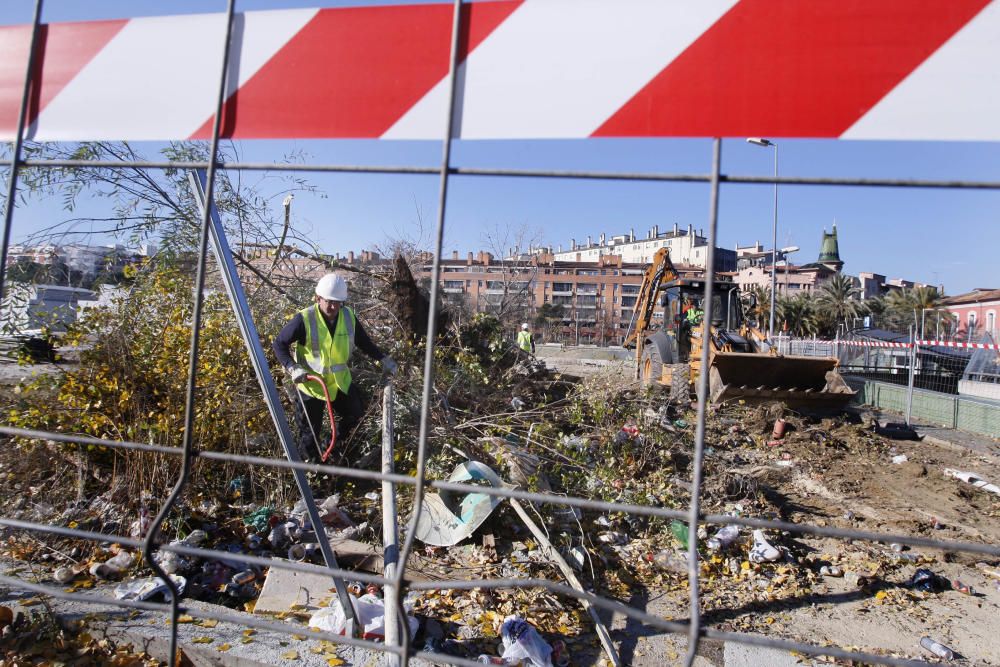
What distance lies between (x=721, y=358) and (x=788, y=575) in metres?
5.76

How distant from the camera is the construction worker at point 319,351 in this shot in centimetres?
459

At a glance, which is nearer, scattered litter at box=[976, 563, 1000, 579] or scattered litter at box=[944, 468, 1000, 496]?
scattered litter at box=[976, 563, 1000, 579]

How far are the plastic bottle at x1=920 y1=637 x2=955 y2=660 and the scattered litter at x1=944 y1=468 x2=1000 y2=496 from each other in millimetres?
4651

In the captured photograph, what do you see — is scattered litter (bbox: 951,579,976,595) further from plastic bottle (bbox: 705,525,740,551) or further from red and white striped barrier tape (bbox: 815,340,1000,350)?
red and white striped barrier tape (bbox: 815,340,1000,350)

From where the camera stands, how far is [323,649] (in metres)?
2.51

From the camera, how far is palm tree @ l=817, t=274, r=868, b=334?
1526 inches

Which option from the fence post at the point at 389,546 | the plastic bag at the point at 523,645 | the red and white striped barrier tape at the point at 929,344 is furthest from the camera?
the red and white striped barrier tape at the point at 929,344

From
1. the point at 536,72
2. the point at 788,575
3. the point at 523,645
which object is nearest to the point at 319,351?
the point at 523,645

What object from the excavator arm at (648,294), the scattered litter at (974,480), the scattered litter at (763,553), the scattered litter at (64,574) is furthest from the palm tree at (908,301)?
the scattered litter at (64,574)

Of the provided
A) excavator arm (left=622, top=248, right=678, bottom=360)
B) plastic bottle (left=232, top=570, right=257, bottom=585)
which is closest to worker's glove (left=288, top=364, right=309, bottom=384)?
plastic bottle (left=232, top=570, right=257, bottom=585)

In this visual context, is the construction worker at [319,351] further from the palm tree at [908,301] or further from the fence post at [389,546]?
the palm tree at [908,301]

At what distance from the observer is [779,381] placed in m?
10.2

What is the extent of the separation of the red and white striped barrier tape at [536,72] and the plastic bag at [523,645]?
2512mm

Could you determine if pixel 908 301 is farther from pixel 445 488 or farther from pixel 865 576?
pixel 445 488
